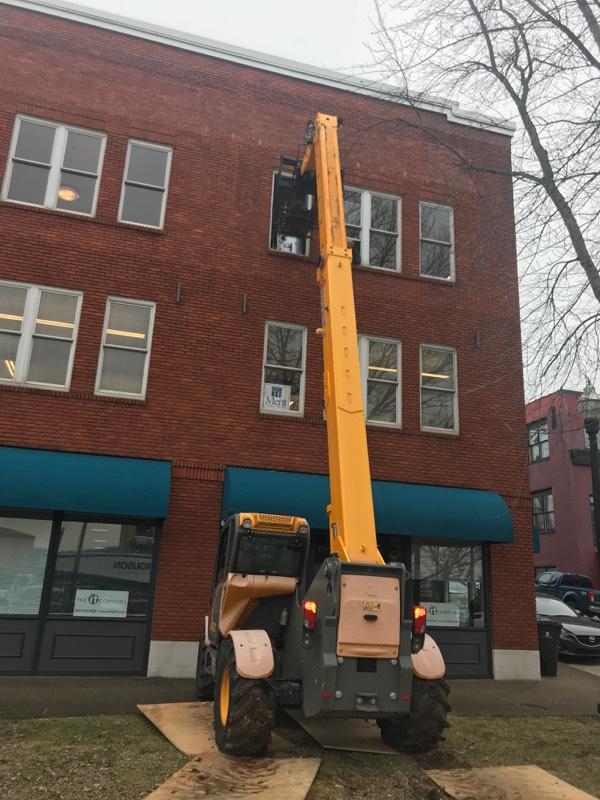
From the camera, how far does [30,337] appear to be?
35.9 feet

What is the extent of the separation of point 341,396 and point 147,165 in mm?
8195

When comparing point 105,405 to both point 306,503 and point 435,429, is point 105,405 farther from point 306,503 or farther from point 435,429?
point 435,429

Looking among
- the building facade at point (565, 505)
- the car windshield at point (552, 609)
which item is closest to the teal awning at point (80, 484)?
the car windshield at point (552, 609)

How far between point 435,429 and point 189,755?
827 cm

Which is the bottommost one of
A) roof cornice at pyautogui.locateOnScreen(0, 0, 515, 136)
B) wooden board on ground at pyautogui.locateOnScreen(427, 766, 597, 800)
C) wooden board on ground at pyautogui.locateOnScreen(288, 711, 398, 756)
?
wooden board on ground at pyautogui.locateOnScreen(427, 766, 597, 800)

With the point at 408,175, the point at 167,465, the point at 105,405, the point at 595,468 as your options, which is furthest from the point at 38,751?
the point at 595,468

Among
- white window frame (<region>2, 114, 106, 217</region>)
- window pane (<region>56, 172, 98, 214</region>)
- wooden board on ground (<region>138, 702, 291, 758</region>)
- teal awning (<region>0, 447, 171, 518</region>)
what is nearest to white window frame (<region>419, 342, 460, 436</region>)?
teal awning (<region>0, 447, 171, 518</region>)

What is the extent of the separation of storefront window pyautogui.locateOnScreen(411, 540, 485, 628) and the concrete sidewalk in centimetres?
114

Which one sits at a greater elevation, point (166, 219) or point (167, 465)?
point (166, 219)

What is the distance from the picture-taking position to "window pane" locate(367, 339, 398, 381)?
1260 cm

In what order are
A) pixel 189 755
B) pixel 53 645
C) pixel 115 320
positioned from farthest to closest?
pixel 115 320
pixel 53 645
pixel 189 755

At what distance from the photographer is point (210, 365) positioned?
1152cm

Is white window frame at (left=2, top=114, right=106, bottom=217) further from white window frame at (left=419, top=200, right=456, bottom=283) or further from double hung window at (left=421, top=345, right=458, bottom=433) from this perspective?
double hung window at (left=421, top=345, right=458, bottom=433)

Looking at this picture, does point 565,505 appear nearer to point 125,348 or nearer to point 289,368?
point 289,368
